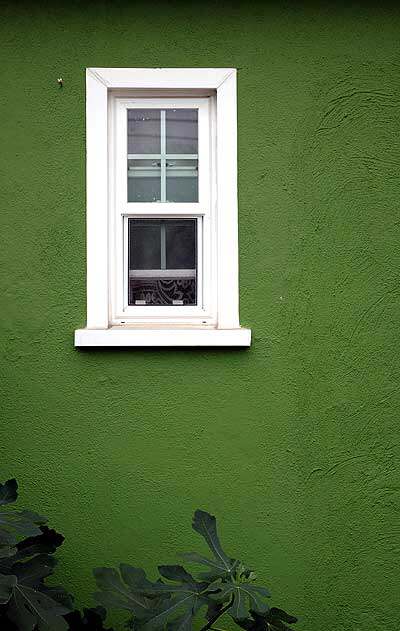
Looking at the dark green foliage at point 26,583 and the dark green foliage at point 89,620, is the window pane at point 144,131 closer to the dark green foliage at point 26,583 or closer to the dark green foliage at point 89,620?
the dark green foliage at point 26,583

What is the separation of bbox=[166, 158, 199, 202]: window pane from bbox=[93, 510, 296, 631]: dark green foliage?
1770 millimetres

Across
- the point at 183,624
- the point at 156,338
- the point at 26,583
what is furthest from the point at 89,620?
the point at 156,338

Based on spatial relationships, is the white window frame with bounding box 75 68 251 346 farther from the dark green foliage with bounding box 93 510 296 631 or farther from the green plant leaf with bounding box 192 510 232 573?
the dark green foliage with bounding box 93 510 296 631

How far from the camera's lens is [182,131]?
4.61m

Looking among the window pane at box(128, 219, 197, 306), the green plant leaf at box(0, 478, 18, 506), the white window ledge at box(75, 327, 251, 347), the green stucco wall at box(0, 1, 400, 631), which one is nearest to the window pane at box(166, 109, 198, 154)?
the green stucco wall at box(0, 1, 400, 631)

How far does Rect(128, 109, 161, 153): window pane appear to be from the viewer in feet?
15.1

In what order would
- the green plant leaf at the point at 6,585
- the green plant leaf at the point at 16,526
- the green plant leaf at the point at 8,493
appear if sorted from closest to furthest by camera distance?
the green plant leaf at the point at 6,585
the green plant leaf at the point at 16,526
the green plant leaf at the point at 8,493

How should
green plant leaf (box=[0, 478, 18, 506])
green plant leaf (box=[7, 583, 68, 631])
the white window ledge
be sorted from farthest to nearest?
the white window ledge → green plant leaf (box=[0, 478, 18, 506]) → green plant leaf (box=[7, 583, 68, 631])

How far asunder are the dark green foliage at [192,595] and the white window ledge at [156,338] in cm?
97

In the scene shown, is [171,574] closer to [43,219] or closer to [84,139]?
[43,219]

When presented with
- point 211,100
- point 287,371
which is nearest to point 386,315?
point 287,371

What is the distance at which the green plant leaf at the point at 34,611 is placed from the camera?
11.4 ft

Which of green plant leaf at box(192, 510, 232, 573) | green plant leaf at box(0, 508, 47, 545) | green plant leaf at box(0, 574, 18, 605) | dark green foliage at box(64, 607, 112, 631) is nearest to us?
green plant leaf at box(0, 574, 18, 605)

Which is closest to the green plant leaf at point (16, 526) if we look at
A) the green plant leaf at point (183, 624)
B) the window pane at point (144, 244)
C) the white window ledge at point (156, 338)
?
the green plant leaf at point (183, 624)
